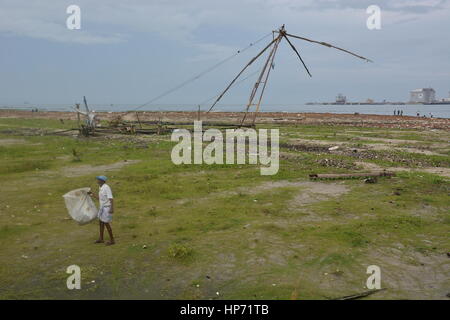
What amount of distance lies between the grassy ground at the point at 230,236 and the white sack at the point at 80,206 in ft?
2.29

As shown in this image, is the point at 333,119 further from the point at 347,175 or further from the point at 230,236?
the point at 230,236

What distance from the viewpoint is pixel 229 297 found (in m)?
6.32

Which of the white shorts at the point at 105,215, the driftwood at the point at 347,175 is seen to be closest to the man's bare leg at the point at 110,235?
the white shorts at the point at 105,215

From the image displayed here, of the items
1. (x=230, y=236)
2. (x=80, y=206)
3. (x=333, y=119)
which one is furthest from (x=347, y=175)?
(x=333, y=119)

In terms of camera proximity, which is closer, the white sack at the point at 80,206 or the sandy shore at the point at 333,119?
the white sack at the point at 80,206

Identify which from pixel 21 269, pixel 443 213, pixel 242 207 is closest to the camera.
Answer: pixel 21 269

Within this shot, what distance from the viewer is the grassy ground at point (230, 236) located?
6742 mm

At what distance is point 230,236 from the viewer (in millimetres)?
9148

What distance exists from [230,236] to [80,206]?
377 cm

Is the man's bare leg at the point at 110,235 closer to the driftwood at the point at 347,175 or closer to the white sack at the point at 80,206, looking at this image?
the white sack at the point at 80,206

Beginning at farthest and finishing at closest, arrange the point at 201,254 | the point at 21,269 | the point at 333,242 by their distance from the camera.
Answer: the point at 333,242
the point at 201,254
the point at 21,269
